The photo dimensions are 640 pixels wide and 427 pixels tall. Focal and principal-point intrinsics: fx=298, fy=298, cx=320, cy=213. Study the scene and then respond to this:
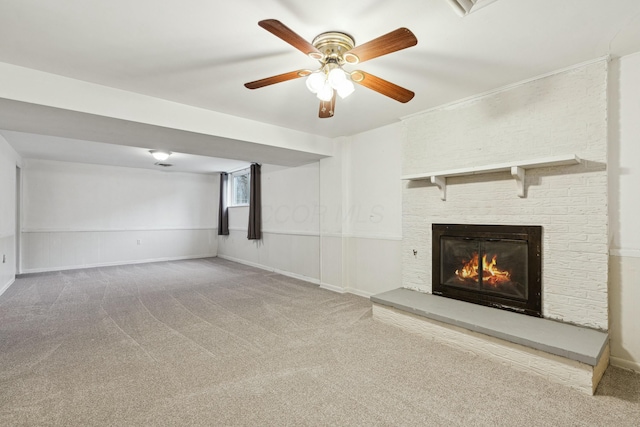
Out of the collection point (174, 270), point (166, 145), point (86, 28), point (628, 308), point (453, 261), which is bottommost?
point (174, 270)

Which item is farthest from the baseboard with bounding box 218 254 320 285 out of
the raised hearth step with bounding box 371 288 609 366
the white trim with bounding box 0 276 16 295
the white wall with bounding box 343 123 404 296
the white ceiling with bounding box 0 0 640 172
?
the white trim with bounding box 0 276 16 295

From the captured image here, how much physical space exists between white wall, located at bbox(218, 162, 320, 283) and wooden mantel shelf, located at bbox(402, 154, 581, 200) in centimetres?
233

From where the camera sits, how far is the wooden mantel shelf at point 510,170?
7.42ft

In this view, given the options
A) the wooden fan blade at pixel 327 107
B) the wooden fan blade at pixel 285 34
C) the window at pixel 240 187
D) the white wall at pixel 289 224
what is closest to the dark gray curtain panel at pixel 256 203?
the white wall at pixel 289 224

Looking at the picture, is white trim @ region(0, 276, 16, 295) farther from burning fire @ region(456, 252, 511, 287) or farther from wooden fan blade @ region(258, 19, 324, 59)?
burning fire @ region(456, 252, 511, 287)

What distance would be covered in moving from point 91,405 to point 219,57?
7.80ft

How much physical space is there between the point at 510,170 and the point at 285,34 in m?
2.22

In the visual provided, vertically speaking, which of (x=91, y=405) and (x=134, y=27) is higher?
(x=134, y=27)

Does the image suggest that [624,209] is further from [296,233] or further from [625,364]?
[296,233]

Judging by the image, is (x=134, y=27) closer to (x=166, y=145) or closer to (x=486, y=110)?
(x=166, y=145)

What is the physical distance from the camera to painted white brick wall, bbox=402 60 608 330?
227 centimetres

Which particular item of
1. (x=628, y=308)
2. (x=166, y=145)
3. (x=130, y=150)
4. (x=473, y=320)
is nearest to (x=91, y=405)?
(x=473, y=320)

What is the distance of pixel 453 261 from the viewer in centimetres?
311

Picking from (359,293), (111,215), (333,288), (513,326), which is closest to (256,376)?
(513,326)
